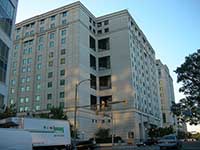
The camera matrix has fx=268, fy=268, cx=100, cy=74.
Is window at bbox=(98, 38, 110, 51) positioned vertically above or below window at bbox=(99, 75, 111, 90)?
above

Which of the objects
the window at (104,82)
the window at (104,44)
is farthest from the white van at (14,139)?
the window at (104,44)

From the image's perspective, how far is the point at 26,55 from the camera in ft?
256

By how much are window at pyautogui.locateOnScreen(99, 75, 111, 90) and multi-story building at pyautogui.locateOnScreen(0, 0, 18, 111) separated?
1851 inches

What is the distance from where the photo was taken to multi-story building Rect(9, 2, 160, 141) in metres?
68.3

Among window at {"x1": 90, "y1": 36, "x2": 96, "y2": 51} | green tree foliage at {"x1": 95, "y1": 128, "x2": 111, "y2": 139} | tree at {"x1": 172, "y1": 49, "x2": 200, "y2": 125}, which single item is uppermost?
window at {"x1": 90, "y1": 36, "x2": 96, "y2": 51}

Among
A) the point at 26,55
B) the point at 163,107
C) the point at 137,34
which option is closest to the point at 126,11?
the point at 137,34

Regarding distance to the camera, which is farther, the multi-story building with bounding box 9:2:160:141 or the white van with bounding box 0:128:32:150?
the multi-story building with bounding box 9:2:160:141

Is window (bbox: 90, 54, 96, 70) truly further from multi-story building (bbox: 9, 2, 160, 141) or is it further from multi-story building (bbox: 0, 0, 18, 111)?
multi-story building (bbox: 0, 0, 18, 111)

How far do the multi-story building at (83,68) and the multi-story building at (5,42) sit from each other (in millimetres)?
33553

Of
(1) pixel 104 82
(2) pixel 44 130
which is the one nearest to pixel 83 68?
(1) pixel 104 82

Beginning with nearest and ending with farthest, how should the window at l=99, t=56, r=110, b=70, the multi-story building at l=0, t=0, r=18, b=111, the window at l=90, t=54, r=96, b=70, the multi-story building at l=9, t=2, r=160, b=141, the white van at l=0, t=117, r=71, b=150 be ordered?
the white van at l=0, t=117, r=71, b=150 < the multi-story building at l=0, t=0, r=18, b=111 < the multi-story building at l=9, t=2, r=160, b=141 < the window at l=90, t=54, r=96, b=70 < the window at l=99, t=56, r=110, b=70

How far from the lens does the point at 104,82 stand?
78375 millimetres

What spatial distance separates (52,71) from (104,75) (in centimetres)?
1537

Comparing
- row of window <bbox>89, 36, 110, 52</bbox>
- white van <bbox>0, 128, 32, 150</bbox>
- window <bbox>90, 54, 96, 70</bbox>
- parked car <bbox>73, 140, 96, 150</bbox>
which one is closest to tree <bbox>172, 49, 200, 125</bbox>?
parked car <bbox>73, 140, 96, 150</bbox>
